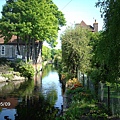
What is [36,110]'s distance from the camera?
1605cm

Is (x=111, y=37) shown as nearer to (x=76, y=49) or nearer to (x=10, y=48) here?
(x=76, y=49)

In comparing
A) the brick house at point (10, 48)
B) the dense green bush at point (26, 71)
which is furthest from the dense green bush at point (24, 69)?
the brick house at point (10, 48)

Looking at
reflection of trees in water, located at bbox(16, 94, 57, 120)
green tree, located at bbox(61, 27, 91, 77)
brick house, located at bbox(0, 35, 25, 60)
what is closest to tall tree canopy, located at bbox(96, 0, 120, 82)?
reflection of trees in water, located at bbox(16, 94, 57, 120)

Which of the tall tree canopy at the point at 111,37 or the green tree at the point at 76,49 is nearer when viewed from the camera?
the tall tree canopy at the point at 111,37

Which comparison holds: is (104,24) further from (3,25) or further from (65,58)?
(3,25)

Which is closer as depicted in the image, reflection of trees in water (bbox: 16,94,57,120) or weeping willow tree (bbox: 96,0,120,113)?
weeping willow tree (bbox: 96,0,120,113)

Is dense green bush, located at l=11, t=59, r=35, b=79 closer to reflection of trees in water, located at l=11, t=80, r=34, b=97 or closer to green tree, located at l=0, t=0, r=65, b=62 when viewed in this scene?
green tree, located at l=0, t=0, r=65, b=62

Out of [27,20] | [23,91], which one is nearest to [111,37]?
[23,91]

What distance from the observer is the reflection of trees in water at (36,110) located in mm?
14321

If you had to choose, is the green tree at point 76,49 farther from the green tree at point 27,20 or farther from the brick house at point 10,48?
the brick house at point 10,48

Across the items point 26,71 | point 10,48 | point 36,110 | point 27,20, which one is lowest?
point 36,110

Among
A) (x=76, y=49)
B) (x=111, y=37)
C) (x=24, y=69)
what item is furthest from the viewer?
(x=24, y=69)

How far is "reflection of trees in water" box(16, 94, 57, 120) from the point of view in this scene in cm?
1432

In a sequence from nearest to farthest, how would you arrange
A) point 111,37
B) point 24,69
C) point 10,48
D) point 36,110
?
point 111,37 → point 36,110 → point 24,69 → point 10,48
